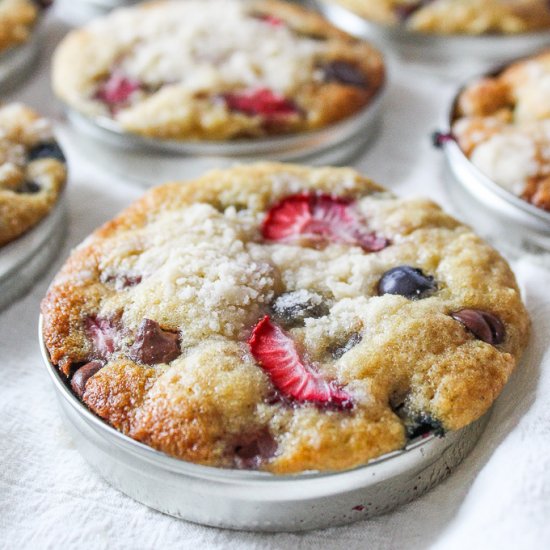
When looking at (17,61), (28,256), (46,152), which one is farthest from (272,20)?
(28,256)

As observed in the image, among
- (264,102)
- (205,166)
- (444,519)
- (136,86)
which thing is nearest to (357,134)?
(264,102)

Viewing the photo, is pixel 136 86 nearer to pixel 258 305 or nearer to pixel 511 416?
pixel 258 305

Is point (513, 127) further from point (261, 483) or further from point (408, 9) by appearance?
point (261, 483)

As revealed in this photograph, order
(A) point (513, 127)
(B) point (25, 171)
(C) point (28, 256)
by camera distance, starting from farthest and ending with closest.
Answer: (A) point (513, 127) → (B) point (25, 171) → (C) point (28, 256)

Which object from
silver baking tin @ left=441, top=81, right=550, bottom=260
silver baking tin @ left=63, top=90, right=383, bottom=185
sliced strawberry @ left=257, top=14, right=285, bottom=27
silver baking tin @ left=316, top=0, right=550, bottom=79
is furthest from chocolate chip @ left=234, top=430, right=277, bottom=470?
silver baking tin @ left=316, top=0, right=550, bottom=79

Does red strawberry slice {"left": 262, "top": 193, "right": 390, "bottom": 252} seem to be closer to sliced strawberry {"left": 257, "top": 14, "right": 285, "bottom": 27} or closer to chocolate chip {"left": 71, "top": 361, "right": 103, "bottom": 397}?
chocolate chip {"left": 71, "top": 361, "right": 103, "bottom": 397}
